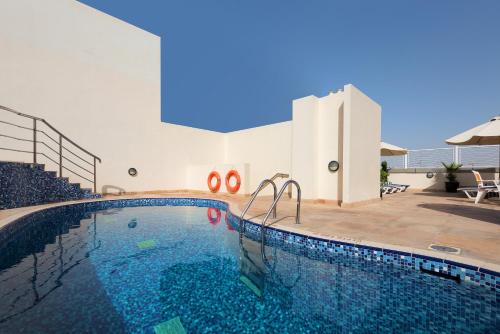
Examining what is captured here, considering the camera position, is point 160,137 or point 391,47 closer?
point 160,137

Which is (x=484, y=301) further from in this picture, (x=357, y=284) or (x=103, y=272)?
(x=103, y=272)

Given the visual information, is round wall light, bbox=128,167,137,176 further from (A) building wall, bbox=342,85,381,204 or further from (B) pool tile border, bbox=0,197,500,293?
(A) building wall, bbox=342,85,381,204

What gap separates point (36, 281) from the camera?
2.37 meters

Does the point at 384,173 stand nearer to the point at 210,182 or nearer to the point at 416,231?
the point at 210,182

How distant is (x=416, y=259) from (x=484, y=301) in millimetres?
588

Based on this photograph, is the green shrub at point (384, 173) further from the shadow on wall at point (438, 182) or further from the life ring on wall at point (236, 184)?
the life ring on wall at point (236, 184)

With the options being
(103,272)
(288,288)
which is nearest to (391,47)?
(288,288)

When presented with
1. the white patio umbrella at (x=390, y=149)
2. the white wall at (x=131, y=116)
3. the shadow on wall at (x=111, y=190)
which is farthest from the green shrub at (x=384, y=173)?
the shadow on wall at (x=111, y=190)

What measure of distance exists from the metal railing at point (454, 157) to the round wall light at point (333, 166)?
8.83 meters

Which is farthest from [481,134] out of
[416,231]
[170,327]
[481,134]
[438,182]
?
[170,327]

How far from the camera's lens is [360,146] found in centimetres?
662

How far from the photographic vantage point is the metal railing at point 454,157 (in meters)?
11.3

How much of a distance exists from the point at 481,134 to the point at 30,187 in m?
12.0

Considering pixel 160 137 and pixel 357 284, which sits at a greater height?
pixel 160 137
